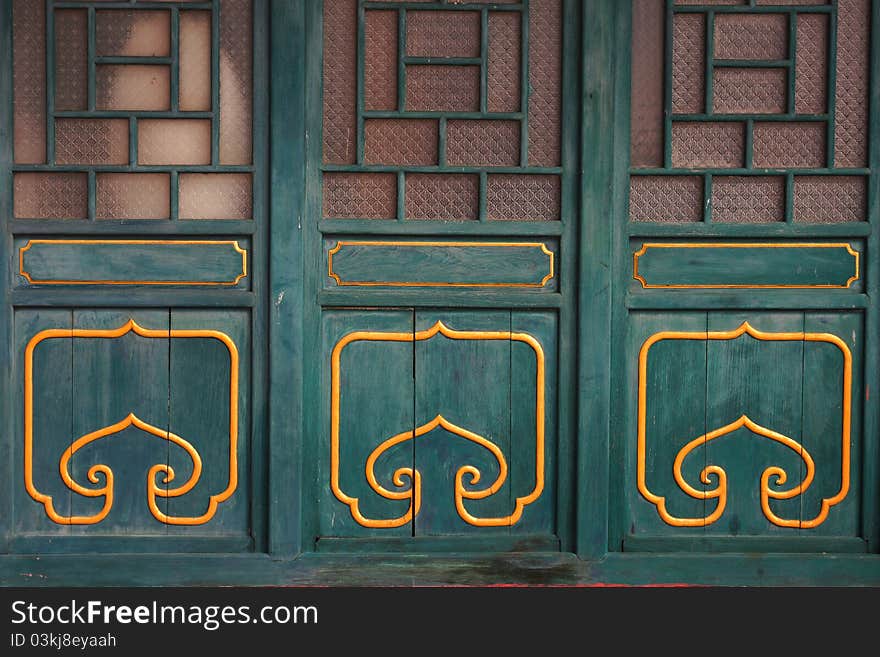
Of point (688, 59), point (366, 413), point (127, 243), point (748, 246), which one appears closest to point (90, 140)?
point (127, 243)

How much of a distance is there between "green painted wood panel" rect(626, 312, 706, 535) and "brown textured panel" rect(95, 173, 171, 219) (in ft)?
6.11

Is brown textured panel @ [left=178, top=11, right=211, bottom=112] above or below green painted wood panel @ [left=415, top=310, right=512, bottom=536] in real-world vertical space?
above

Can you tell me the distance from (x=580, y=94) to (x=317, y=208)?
3.55 feet

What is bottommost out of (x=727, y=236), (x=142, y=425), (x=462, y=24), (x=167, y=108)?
(x=142, y=425)

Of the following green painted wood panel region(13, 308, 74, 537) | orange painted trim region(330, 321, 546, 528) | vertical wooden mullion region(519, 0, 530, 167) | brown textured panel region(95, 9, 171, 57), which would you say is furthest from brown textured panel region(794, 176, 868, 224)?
green painted wood panel region(13, 308, 74, 537)

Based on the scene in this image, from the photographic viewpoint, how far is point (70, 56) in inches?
147

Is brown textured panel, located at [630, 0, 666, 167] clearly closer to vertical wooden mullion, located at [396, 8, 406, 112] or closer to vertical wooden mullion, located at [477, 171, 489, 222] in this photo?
vertical wooden mullion, located at [477, 171, 489, 222]

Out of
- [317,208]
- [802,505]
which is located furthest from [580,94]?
[802,505]

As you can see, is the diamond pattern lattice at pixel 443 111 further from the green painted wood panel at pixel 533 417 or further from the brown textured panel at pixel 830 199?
the brown textured panel at pixel 830 199

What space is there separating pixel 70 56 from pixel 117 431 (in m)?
1.43

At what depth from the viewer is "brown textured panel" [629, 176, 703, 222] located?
12.4 ft

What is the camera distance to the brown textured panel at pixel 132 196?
3.75 meters

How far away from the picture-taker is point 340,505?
150 inches

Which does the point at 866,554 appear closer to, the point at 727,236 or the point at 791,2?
the point at 727,236
